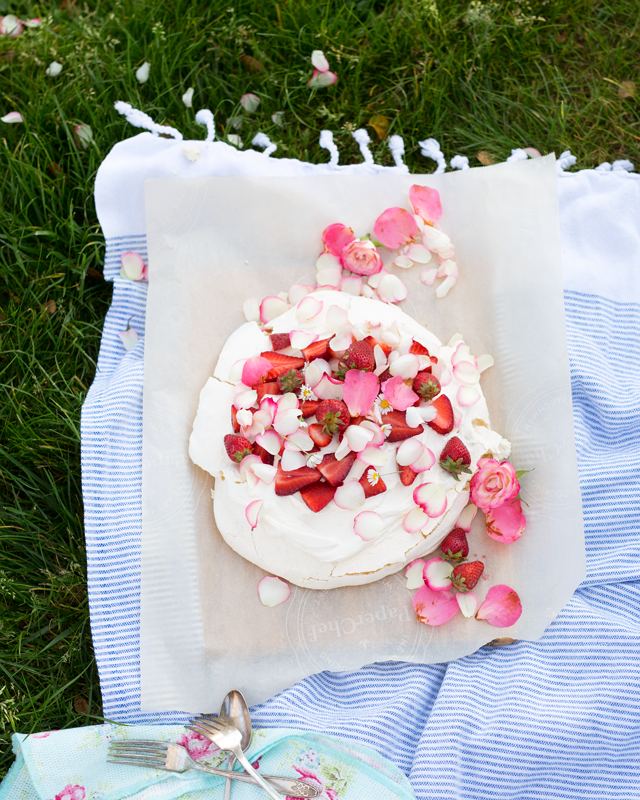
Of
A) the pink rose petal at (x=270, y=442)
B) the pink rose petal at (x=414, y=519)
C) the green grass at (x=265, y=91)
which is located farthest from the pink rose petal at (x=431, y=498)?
the green grass at (x=265, y=91)

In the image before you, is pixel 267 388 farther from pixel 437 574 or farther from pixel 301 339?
pixel 437 574

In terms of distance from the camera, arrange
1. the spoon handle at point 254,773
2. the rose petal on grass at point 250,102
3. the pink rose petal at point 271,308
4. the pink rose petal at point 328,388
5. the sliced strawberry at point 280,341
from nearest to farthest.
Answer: the spoon handle at point 254,773 < the pink rose petal at point 328,388 < the sliced strawberry at point 280,341 < the pink rose petal at point 271,308 < the rose petal on grass at point 250,102

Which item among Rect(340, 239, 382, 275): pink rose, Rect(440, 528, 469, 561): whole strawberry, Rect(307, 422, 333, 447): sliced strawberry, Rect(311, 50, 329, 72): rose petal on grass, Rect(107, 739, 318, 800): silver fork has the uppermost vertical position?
Rect(311, 50, 329, 72): rose petal on grass

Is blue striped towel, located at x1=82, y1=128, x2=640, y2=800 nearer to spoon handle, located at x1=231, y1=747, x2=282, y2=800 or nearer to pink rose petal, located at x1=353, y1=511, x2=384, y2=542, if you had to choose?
spoon handle, located at x1=231, y1=747, x2=282, y2=800

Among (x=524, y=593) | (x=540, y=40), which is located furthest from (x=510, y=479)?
→ (x=540, y=40)

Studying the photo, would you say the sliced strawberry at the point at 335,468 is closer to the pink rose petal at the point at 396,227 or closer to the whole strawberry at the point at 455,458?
the whole strawberry at the point at 455,458

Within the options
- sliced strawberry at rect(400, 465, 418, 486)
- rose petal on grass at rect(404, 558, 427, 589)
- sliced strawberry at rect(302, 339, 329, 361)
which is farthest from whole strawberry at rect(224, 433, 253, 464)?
rose petal on grass at rect(404, 558, 427, 589)
